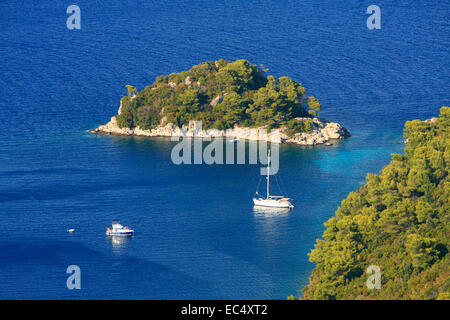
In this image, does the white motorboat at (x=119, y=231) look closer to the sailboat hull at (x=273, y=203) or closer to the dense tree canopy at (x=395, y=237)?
the sailboat hull at (x=273, y=203)

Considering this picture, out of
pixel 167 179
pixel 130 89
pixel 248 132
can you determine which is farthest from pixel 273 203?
pixel 130 89

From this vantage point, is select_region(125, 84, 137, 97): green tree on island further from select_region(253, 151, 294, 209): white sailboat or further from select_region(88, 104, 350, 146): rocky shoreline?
select_region(253, 151, 294, 209): white sailboat

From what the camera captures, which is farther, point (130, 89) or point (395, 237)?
point (130, 89)

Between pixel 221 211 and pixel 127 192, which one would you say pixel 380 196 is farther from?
pixel 127 192

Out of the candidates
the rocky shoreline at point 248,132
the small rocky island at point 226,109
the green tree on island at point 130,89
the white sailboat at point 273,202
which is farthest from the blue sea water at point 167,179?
the green tree on island at point 130,89

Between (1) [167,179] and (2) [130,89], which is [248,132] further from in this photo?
(2) [130,89]
